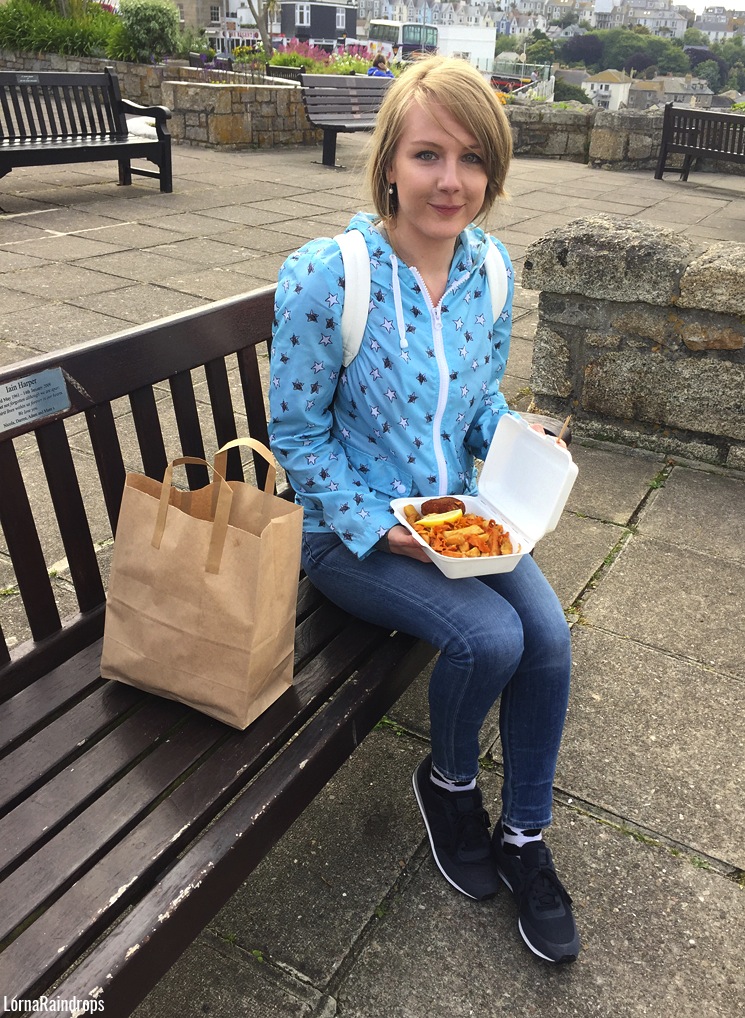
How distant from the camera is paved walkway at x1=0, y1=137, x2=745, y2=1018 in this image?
5.48ft

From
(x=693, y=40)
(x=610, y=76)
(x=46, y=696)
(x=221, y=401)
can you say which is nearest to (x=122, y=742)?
(x=46, y=696)

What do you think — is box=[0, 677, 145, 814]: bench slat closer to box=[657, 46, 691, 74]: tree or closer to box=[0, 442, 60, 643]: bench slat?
box=[0, 442, 60, 643]: bench slat

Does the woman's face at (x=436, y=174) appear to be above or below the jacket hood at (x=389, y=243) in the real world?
above

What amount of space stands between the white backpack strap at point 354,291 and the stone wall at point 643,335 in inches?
77.8

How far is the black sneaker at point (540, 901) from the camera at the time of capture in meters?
1.72

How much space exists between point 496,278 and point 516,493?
542mm

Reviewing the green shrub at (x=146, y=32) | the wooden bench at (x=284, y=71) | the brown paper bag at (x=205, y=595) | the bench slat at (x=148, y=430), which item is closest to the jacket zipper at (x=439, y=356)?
the brown paper bag at (x=205, y=595)

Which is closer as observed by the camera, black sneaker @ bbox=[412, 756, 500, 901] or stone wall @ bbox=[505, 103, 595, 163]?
black sneaker @ bbox=[412, 756, 500, 901]

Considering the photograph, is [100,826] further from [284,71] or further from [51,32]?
[51,32]

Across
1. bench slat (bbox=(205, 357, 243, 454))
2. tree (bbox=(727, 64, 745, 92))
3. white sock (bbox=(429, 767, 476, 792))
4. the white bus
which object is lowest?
tree (bbox=(727, 64, 745, 92))

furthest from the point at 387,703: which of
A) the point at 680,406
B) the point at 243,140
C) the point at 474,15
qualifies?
the point at 474,15

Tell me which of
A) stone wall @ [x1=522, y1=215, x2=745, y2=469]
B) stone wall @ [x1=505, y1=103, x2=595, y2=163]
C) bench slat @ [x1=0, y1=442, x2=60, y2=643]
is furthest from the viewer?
stone wall @ [x1=505, y1=103, x2=595, y2=163]

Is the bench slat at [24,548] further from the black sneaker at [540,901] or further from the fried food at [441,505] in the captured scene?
the black sneaker at [540,901]

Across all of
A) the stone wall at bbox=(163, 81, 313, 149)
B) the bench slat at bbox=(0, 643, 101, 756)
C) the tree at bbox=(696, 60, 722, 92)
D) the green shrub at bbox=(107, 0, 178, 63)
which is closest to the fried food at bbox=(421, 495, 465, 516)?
the bench slat at bbox=(0, 643, 101, 756)
